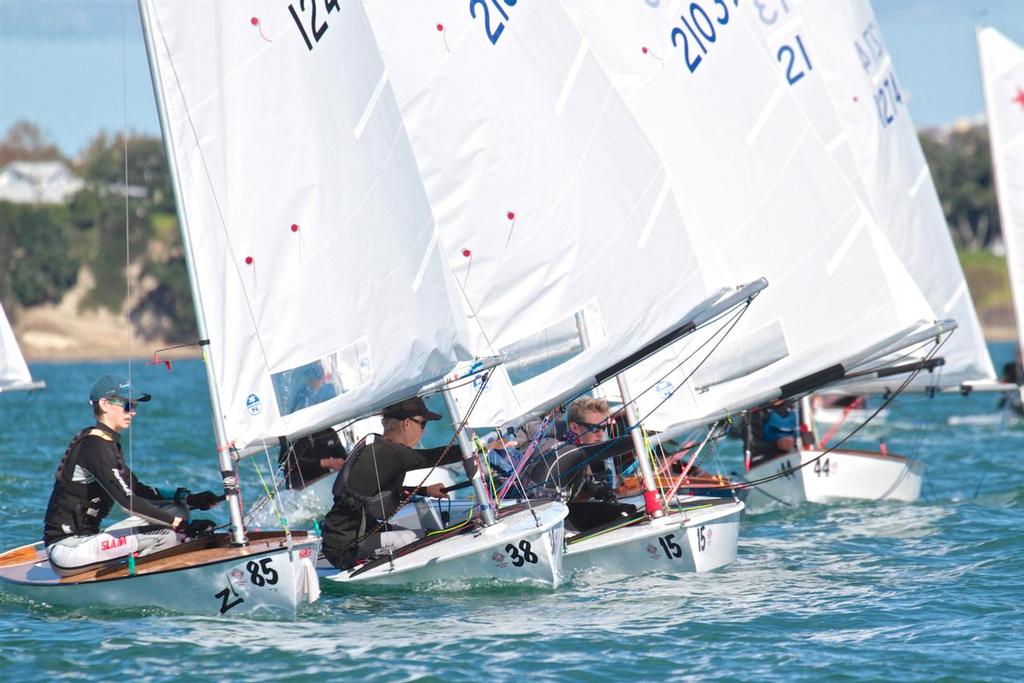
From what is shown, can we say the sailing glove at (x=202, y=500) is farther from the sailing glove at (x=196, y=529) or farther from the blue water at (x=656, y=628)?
the blue water at (x=656, y=628)

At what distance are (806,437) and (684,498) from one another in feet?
14.4

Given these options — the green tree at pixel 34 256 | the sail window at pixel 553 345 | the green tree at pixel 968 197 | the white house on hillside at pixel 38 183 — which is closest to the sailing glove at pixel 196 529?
the sail window at pixel 553 345

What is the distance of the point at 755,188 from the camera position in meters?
12.2

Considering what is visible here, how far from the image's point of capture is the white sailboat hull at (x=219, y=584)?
8.16 m

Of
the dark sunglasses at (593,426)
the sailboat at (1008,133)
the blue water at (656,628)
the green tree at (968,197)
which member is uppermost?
the green tree at (968,197)

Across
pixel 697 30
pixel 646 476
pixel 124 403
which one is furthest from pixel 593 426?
pixel 697 30

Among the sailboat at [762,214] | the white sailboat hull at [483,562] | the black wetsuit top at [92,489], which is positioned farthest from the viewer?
the sailboat at [762,214]

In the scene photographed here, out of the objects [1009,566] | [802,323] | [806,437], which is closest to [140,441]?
[806,437]

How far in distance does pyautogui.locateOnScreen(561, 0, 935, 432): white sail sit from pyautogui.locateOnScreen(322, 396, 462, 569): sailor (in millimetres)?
2999

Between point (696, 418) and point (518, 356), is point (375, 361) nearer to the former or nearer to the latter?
point (518, 356)

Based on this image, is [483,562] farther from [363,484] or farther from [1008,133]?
[1008,133]

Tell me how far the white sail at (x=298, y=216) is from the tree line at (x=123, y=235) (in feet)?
126

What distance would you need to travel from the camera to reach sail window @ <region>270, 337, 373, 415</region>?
898cm

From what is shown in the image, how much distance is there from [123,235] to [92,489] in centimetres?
5322
